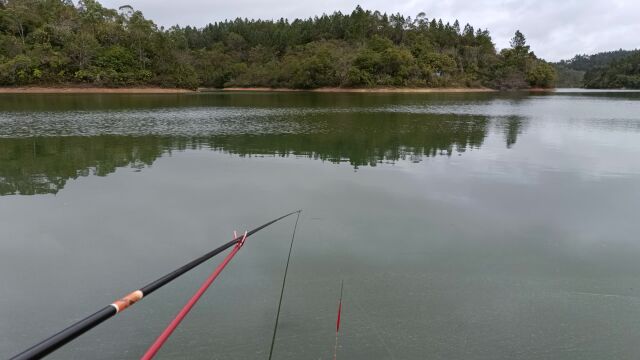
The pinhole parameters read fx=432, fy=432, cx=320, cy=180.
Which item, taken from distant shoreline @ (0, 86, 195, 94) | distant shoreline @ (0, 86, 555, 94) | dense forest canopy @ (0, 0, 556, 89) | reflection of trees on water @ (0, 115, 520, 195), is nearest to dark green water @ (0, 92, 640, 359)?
reflection of trees on water @ (0, 115, 520, 195)

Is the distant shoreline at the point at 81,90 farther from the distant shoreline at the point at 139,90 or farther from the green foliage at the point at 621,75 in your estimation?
the green foliage at the point at 621,75

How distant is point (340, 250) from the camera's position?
22.7 ft

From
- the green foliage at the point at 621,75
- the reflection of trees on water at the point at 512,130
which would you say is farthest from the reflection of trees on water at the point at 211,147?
the green foliage at the point at 621,75

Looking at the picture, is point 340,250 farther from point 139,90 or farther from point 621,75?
point 621,75

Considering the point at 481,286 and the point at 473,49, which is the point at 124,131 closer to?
the point at 481,286

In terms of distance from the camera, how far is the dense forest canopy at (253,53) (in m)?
66.8

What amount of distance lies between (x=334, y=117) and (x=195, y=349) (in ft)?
81.1

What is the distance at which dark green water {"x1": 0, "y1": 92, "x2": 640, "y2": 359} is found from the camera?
15.3ft

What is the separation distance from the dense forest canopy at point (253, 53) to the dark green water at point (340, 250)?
60.3m

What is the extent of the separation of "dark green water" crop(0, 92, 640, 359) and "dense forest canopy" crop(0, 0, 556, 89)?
Answer: 60.3m

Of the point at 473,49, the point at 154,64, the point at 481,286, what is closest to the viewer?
the point at 481,286

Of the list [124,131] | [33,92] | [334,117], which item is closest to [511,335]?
[124,131]

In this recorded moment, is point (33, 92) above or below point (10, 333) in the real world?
above

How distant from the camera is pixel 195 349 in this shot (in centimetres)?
441
